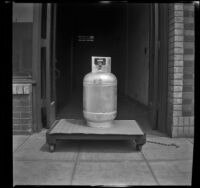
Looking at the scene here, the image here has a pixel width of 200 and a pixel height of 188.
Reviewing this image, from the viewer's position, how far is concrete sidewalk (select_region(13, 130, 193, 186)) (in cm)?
289

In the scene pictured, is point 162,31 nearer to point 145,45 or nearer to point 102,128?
point 102,128

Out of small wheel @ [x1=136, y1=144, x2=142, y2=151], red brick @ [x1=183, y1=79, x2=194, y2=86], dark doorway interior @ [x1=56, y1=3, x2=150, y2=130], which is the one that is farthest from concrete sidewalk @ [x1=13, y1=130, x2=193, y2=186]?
dark doorway interior @ [x1=56, y1=3, x2=150, y2=130]

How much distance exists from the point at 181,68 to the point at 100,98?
5.18 ft

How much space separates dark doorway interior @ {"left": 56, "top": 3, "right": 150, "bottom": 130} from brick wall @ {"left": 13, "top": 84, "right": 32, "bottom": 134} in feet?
5.16

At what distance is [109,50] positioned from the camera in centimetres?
1636

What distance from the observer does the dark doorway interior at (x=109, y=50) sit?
8.22m

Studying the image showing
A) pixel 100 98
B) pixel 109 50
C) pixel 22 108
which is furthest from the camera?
pixel 109 50

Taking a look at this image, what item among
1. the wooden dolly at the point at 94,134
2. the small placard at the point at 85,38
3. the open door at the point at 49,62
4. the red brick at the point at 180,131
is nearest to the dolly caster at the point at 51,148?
the wooden dolly at the point at 94,134

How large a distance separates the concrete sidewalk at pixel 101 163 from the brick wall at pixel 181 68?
1.01ft

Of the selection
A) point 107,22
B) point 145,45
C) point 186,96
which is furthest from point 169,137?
point 107,22

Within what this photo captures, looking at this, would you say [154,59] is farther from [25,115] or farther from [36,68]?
[25,115]

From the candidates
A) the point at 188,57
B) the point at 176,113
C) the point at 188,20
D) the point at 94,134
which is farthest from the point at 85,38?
the point at 94,134

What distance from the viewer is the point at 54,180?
2881mm

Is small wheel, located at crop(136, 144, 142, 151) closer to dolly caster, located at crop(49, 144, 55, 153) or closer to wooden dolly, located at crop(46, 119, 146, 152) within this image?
wooden dolly, located at crop(46, 119, 146, 152)
